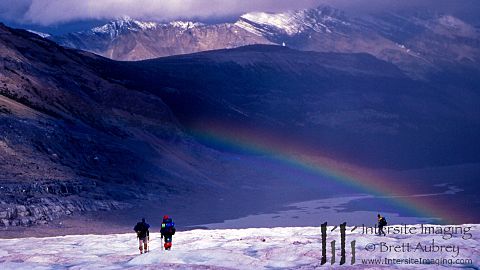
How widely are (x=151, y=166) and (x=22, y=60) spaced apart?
54276mm

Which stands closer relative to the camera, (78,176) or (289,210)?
(78,176)

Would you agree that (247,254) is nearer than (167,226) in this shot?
No

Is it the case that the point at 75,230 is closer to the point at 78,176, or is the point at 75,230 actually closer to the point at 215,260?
the point at 78,176

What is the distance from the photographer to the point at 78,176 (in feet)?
496

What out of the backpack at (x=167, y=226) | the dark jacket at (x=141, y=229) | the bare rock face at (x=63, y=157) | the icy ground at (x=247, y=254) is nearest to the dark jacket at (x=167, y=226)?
the backpack at (x=167, y=226)

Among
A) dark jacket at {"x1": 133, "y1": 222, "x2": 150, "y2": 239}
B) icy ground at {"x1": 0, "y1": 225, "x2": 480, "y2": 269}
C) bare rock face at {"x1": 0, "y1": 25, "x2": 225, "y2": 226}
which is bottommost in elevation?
icy ground at {"x1": 0, "y1": 225, "x2": 480, "y2": 269}

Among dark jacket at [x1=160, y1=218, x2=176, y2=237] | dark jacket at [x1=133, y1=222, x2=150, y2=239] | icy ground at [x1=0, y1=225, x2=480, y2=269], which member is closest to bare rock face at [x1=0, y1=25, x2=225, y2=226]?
icy ground at [x1=0, y1=225, x2=480, y2=269]

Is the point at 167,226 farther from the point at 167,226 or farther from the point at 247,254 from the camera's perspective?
the point at 247,254

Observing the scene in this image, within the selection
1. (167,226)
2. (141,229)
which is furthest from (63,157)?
(167,226)

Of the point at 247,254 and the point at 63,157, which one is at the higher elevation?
the point at 63,157

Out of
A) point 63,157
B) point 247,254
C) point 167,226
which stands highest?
point 63,157

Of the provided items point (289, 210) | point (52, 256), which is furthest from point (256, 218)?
point (52, 256)

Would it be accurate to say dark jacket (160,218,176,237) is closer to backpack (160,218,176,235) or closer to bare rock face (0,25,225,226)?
backpack (160,218,176,235)

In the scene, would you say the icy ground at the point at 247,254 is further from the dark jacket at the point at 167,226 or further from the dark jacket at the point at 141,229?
the dark jacket at the point at 141,229
